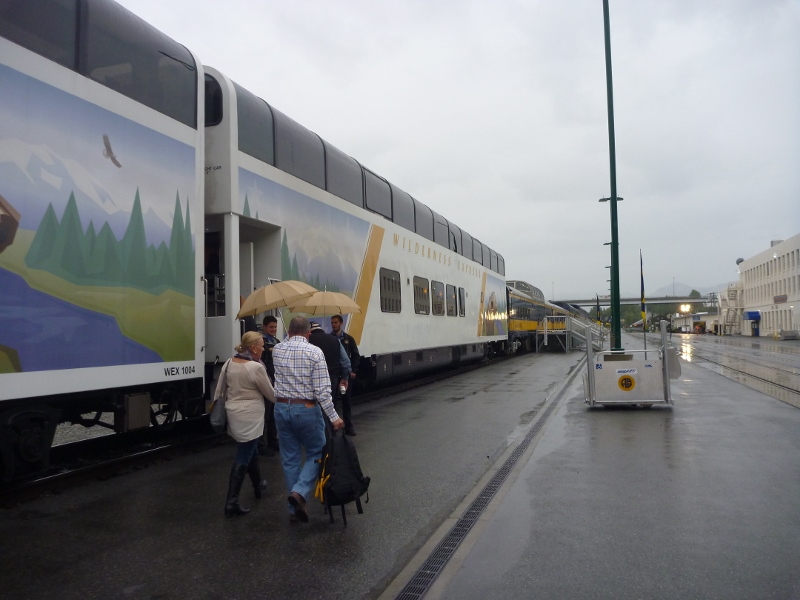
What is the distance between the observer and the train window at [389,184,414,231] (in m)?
14.1

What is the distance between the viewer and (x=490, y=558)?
14.5 feet

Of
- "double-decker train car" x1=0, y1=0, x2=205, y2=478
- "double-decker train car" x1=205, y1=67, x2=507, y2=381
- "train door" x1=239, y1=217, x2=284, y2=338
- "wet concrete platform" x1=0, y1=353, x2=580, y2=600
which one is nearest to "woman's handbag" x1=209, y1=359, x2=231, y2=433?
"wet concrete platform" x1=0, y1=353, x2=580, y2=600

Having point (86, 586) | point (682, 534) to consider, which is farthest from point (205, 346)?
point (682, 534)

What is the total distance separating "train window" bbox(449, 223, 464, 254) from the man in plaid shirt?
13691mm

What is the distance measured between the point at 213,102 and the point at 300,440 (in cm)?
478

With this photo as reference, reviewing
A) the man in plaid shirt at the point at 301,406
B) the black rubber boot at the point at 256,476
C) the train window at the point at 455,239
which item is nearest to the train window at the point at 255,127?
the man in plaid shirt at the point at 301,406

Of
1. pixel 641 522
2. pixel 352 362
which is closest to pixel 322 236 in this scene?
pixel 352 362

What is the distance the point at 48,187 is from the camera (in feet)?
17.9

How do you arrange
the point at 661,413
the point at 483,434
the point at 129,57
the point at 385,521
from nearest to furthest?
the point at 385,521 < the point at 129,57 < the point at 483,434 < the point at 661,413

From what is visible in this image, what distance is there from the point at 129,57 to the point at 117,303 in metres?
2.52

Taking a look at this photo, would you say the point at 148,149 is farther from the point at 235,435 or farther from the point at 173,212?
the point at 235,435

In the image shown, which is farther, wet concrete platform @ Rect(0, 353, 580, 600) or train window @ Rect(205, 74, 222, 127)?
train window @ Rect(205, 74, 222, 127)

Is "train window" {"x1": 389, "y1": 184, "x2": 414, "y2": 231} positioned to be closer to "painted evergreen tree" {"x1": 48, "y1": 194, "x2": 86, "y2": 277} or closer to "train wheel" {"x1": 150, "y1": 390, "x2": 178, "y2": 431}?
"train wheel" {"x1": 150, "y1": 390, "x2": 178, "y2": 431}

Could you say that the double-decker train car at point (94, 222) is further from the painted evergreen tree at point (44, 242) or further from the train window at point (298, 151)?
the train window at point (298, 151)
